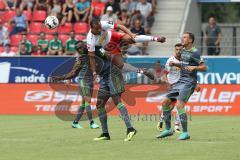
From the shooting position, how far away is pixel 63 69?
2942cm

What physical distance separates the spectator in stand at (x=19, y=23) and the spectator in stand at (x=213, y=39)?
7619 millimetres

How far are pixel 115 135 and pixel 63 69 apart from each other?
447 inches

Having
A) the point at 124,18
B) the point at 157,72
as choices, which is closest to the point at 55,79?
the point at 157,72

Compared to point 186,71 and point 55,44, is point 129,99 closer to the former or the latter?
point 55,44

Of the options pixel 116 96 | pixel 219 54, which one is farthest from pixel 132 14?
pixel 116 96

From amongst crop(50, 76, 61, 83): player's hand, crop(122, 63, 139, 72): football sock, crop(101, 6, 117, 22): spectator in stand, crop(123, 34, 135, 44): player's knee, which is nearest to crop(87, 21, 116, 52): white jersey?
crop(123, 34, 135, 44): player's knee

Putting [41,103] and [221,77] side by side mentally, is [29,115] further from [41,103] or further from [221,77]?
[221,77]

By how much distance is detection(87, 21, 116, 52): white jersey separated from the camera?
16.5 m

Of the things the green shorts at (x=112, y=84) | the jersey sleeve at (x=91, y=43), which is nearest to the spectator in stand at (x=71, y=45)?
the jersey sleeve at (x=91, y=43)

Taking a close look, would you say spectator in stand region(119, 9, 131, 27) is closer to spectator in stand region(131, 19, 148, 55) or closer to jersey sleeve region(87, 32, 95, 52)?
spectator in stand region(131, 19, 148, 55)

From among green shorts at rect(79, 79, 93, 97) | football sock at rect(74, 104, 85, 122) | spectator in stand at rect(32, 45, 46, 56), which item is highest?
spectator in stand at rect(32, 45, 46, 56)

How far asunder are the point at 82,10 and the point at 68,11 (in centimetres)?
60

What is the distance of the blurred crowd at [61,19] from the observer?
31297 mm

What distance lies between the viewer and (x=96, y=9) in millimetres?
33188
